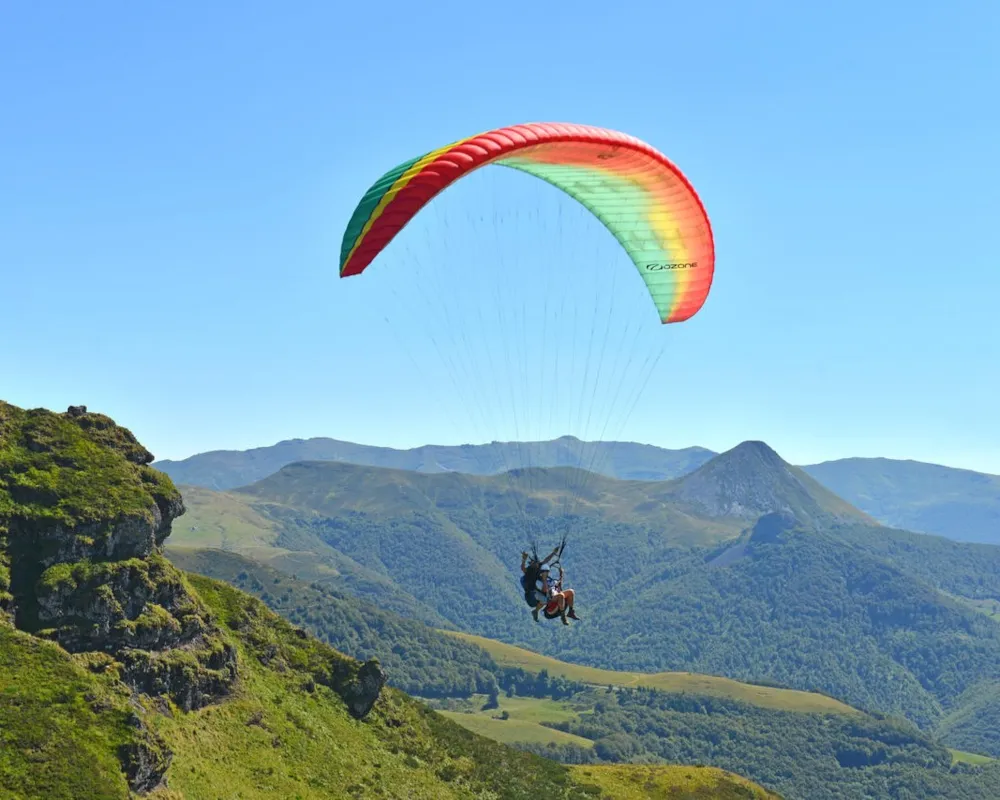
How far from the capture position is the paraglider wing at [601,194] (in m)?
33.3

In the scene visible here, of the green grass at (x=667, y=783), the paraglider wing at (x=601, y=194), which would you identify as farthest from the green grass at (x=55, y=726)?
the green grass at (x=667, y=783)

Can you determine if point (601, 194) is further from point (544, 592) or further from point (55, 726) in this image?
point (55, 726)

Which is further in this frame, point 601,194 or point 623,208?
point 623,208

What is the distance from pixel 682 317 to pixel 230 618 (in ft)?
214

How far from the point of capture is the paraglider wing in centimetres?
3328

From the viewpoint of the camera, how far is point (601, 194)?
146 ft

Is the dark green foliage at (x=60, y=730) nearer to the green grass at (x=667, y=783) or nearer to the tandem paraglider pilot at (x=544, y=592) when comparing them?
the tandem paraglider pilot at (x=544, y=592)

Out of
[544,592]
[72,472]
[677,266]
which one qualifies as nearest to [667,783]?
[72,472]

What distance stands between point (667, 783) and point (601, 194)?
85845mm

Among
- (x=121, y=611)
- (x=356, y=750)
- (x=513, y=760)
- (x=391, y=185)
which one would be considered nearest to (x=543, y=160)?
(x=391, y=185)

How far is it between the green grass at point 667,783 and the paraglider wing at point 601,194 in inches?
2946

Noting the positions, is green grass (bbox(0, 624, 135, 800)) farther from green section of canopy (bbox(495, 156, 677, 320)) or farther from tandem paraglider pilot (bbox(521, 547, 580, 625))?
green section of canopy (bbox(495, 156, 677, 320))

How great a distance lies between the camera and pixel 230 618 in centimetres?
9769

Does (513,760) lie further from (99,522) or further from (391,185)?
(391,185)
